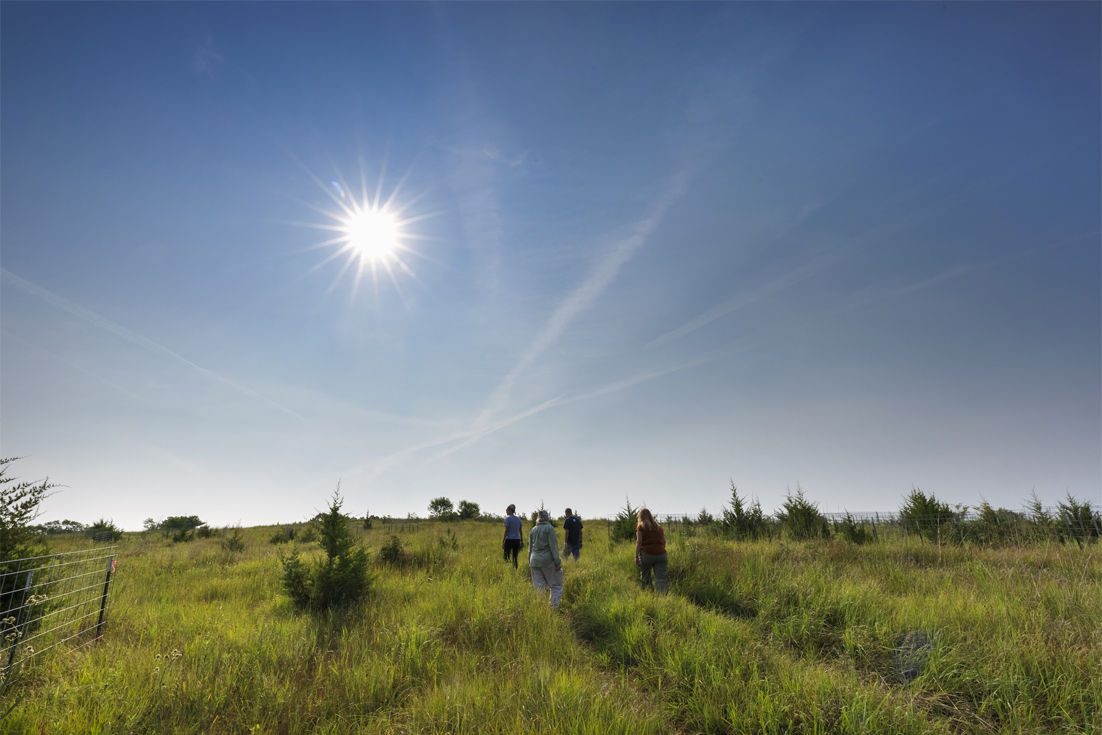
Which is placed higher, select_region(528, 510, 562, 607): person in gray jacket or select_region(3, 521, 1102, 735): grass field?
select_region(528, 510, 562, 607): person in gray jacket

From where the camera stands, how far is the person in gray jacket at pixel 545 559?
870 centimetres

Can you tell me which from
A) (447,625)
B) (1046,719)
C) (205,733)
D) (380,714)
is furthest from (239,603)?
(1046,719)

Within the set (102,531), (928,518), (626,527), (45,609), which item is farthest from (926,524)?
(102,531)

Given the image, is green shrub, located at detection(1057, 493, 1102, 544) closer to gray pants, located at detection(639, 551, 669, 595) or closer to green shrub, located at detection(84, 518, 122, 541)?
gray pants, located at detection(639, 551, 669, 595)

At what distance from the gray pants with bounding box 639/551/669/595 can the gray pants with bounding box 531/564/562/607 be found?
1760mm

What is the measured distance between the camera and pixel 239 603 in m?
8.74

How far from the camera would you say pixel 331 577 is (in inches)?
335

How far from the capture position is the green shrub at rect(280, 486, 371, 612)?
845 cm

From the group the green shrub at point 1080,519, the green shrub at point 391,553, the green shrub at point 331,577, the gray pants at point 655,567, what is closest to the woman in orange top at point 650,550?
the gray pants at point 655,567

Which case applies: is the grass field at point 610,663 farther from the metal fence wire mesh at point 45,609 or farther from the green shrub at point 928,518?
the green shrub at point 928,518

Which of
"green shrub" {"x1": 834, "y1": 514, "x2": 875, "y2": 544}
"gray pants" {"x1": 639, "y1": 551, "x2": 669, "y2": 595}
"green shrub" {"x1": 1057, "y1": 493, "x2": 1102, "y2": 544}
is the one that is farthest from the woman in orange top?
"green shrub" {"x1": 1057, "y1": 493, "x2": 1102, "y2": 544}

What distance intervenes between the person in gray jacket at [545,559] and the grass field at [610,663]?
1.40 feet

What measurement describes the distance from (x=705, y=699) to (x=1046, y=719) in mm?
3094

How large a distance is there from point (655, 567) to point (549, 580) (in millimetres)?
2169
